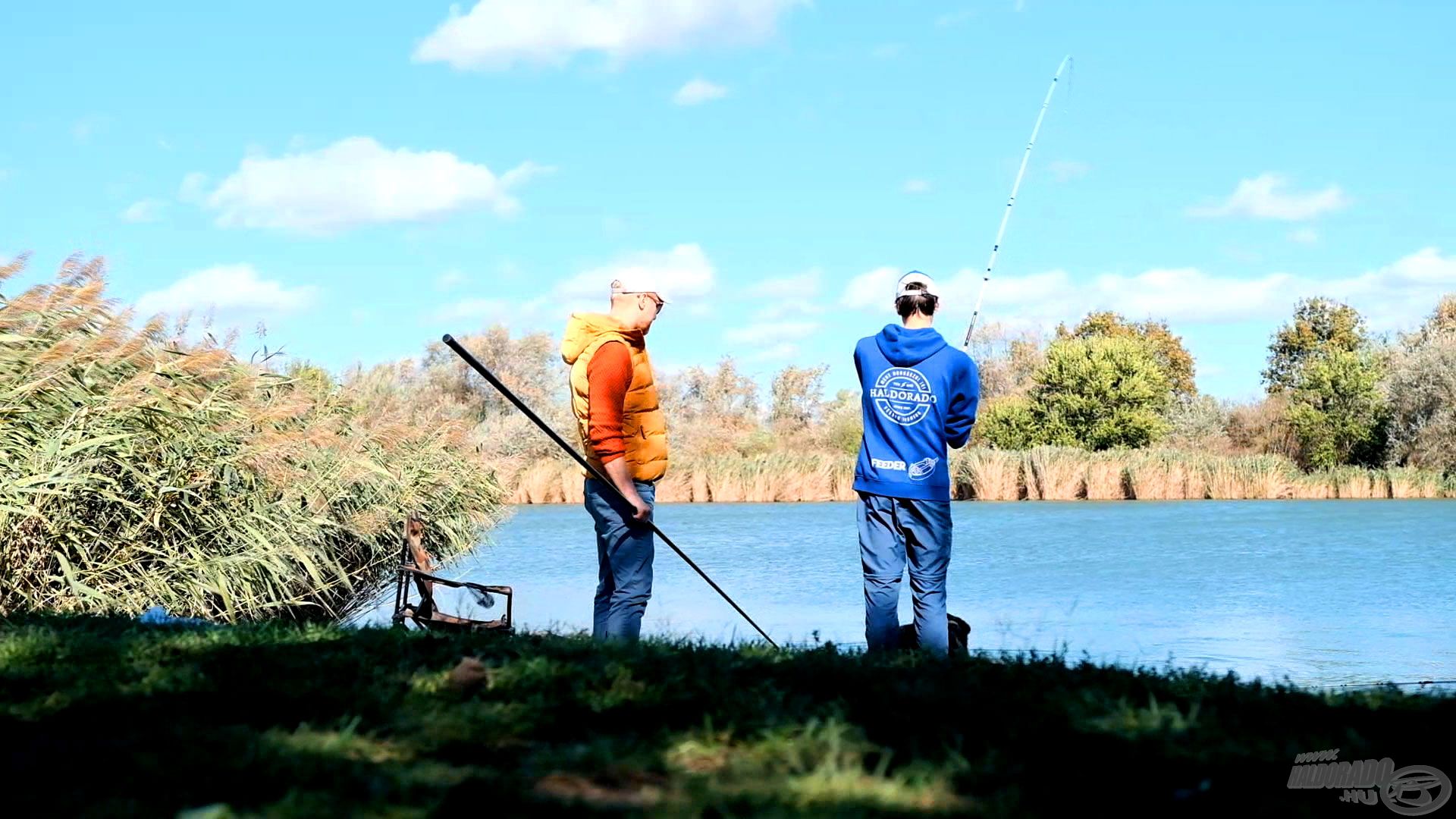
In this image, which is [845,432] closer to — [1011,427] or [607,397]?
[1011,427]

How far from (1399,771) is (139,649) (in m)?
3.38

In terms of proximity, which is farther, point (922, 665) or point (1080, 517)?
point (1080, 517)

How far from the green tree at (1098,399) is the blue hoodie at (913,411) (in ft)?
117

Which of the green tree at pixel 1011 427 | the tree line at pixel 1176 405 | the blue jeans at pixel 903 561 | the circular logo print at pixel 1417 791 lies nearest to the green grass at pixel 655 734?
the circular logo print at pixel 1417 791

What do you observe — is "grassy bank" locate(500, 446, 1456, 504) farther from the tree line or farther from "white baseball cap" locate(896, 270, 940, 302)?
"white baseball cap" locate(896, 270, 940, 302)

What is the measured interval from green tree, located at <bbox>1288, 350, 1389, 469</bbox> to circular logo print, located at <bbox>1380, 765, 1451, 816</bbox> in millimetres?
37297

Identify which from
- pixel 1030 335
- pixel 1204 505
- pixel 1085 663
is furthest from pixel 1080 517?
pixel 1030 335

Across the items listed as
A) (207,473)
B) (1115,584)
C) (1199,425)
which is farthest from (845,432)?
(207,473)

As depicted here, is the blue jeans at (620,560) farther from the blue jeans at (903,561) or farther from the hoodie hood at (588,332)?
the blue jeans at (903,561)

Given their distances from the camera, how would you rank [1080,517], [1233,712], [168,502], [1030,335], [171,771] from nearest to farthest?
[171,771]
[1233,712]
[168,502]
[1080,517]
[1030,335]

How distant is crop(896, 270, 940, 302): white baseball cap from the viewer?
19.7 ft

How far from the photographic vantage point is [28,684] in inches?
152

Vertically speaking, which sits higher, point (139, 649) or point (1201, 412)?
point (1201, 412)

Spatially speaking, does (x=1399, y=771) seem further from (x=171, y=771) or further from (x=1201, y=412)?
(x=1201, y=412)
